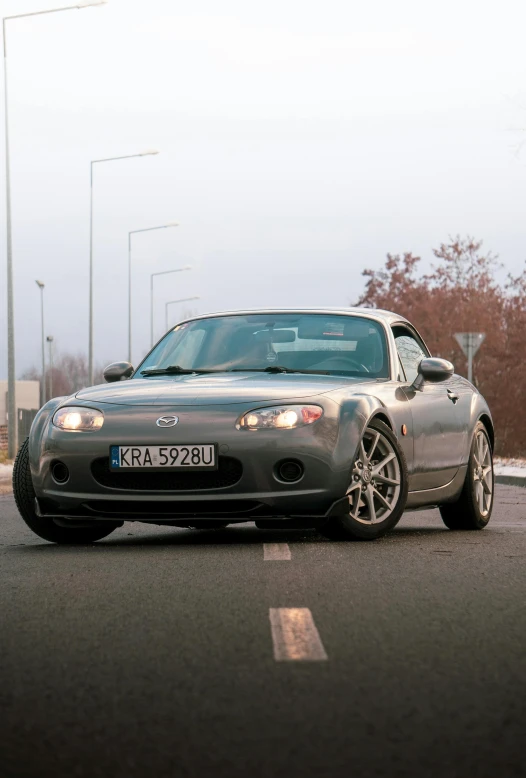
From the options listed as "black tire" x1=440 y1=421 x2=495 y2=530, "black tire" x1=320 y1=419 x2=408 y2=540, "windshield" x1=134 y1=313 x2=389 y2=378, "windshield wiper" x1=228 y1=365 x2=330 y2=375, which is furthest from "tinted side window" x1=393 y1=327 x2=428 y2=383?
"black tire" x1=320 y1=419 x2=408 y2=540

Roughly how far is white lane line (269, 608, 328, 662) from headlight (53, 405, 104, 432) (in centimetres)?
302

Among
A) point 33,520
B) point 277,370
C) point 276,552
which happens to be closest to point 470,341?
point 277,370

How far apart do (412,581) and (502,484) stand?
17.7m

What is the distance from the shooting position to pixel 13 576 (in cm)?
723

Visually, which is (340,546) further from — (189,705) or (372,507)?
(189,705)

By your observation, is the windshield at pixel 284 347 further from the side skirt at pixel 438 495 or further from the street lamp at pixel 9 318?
the street lamp at pixel 9 318

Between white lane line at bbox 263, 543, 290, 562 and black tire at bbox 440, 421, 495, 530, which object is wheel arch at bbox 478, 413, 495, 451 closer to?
black tire at bbox 440, 421, 495, 530

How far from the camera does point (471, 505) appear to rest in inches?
415

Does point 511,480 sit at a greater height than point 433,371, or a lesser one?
lesser

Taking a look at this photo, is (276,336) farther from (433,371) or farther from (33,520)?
(33,520)

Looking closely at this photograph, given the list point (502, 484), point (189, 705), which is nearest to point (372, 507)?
point (189, 705)

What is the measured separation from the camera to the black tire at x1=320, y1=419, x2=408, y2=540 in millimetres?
8680

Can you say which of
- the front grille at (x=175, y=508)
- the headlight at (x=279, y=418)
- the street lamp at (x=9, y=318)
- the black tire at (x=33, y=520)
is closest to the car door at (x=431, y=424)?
the headlight at (x=279, y=418)

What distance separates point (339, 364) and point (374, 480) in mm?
1036
